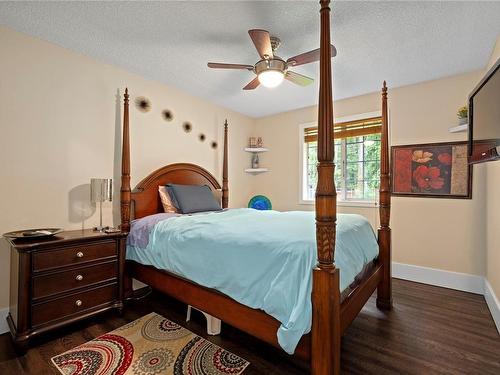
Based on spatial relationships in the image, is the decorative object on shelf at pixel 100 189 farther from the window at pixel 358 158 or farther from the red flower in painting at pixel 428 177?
the red flower in painting at pixel 428 177

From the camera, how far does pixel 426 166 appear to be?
10.8 ft

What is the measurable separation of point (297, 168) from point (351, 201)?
106 cm

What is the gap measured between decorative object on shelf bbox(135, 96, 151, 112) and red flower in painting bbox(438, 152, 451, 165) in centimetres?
367

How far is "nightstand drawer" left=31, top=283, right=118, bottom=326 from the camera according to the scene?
1.94 metres

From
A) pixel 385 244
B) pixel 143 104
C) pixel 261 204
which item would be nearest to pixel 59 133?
pixel 143 104

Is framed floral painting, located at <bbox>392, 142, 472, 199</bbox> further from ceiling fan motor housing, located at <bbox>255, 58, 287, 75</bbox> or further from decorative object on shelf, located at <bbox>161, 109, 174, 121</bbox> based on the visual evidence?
decorative object on shelf, located at <bbox>161, 109, 174, 121</bbox>

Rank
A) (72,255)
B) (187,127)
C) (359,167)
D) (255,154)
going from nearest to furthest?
1. (72,255)
2. (187,127)
3. (359,167)
4. (255,154)

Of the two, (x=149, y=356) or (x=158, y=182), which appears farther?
(x=158, y=182)

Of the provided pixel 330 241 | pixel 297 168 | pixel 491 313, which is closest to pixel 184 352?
pixel 330 241

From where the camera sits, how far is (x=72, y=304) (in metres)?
2.11

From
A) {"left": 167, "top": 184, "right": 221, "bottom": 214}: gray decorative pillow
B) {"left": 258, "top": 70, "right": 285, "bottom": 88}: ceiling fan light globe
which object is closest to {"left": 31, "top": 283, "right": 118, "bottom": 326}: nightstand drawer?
{"left": 167, "top": 184, "right": 221, "bottom": 214}: gray decorative pillow

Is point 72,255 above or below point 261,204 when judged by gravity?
below

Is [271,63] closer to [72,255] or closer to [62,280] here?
[72,255]

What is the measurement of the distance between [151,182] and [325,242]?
2.42 meters
